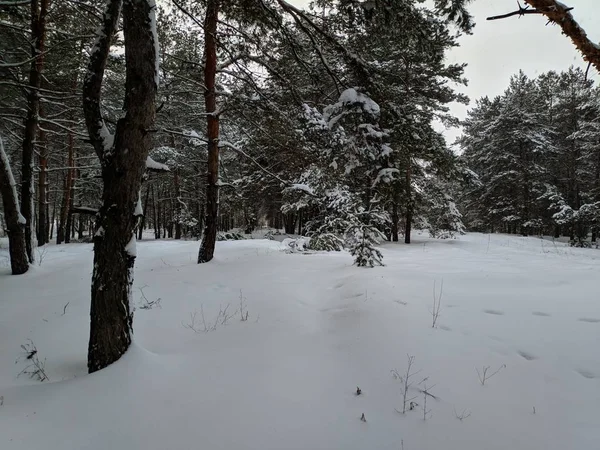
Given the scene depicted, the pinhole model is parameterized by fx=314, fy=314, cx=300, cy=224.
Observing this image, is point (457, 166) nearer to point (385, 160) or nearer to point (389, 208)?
point (389, 208)

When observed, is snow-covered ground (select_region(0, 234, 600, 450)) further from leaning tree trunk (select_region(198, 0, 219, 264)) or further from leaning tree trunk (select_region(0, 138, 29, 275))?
leaning tree trunk (select_region(0, 138, 29, 275))

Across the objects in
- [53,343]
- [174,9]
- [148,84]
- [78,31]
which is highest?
[78,31]

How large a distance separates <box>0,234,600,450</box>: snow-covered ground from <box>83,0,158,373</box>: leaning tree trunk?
13.3 inches

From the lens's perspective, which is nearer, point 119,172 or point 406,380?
point 406,380

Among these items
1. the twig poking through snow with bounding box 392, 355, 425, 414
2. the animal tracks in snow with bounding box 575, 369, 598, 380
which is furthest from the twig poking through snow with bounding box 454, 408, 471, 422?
the animal tracks in snow with bounding box 575, 369, 598, 380

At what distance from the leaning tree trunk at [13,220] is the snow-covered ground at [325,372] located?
324 cm

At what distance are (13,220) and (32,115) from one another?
277 cm

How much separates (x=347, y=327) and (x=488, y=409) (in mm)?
1667

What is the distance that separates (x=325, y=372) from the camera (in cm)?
286

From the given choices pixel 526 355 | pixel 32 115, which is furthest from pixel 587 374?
pixel 32 115

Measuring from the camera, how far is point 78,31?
8.84 metres

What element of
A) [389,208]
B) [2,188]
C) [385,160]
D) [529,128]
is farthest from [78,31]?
[529,128]

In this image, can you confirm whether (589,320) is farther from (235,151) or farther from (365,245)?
(235,151)

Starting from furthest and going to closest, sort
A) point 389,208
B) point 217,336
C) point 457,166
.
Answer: point 389,208 < point 457,166 < point 217,336
